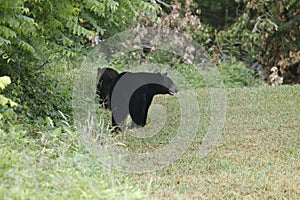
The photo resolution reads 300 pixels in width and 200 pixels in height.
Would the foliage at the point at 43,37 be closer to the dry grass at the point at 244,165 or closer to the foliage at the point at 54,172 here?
the foliage at the point at 54,172

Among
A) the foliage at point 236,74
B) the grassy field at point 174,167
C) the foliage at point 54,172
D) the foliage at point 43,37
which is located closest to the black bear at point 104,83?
the foliage at point 43,37

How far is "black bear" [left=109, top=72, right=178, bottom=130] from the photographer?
730cm

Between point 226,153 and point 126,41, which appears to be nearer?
point 226,153

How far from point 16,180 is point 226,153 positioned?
3220 millimetres

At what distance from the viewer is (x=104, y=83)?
25.9ft

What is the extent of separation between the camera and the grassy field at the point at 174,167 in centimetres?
379

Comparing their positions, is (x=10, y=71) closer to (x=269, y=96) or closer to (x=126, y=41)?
(x=269, y=96)

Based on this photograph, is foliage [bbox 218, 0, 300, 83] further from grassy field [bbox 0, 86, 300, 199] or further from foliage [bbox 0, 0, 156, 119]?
foliage [bbox 0, 0, 156, 119]

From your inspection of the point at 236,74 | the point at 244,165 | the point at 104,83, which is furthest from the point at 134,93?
the point at 236,74

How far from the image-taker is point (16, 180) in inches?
144

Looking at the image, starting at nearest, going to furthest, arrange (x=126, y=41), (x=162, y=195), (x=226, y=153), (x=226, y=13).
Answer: (x=162, y=195)
(x=226, y=153)
(x=126, y=41)
(x=226, y=13)

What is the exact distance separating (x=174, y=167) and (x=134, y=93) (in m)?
1.91

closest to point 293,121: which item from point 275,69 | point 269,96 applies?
point 269,96

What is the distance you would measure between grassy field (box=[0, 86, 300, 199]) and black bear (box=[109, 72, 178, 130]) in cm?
41
